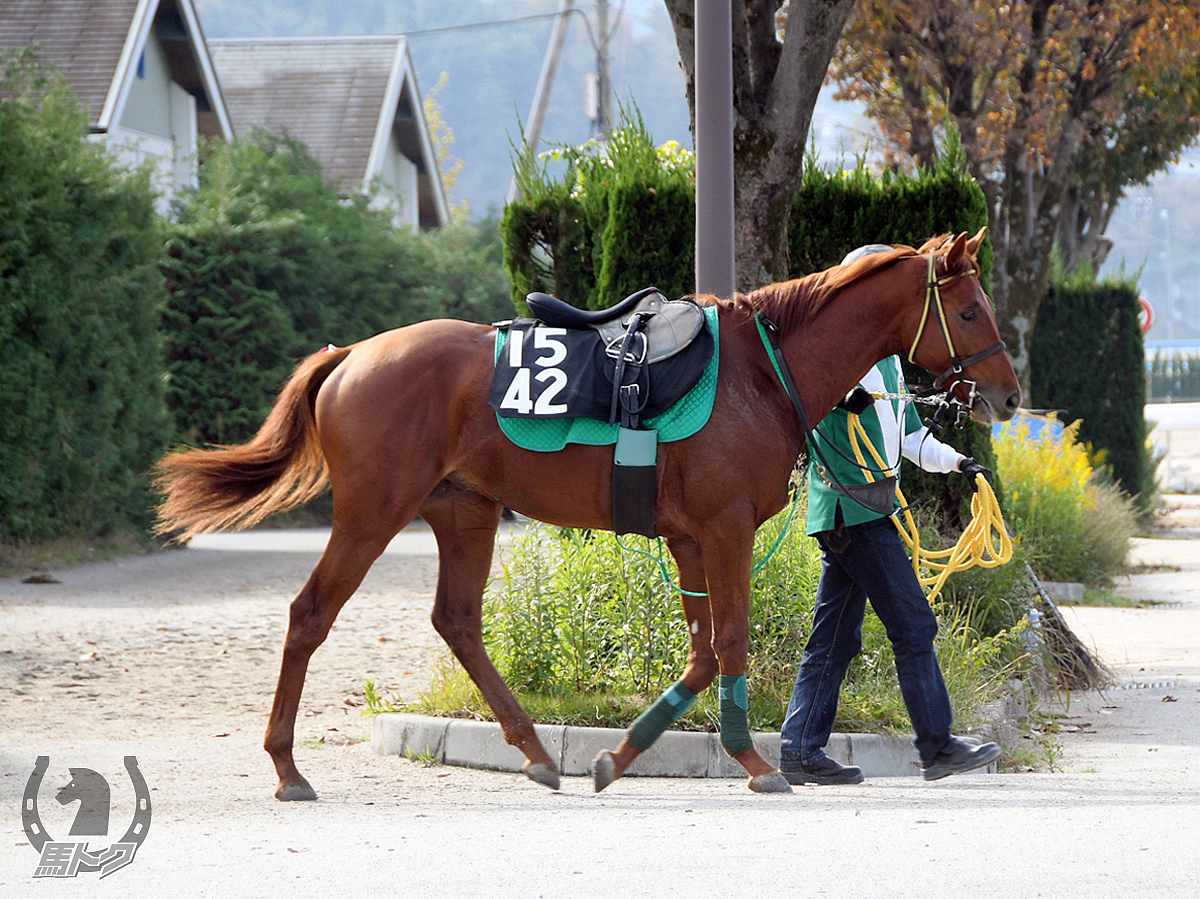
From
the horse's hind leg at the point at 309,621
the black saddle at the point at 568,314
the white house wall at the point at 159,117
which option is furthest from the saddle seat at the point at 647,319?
the white house wall at the point at 159,117

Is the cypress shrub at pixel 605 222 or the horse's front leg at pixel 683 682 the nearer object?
the horse's front leg at pixel 683 682

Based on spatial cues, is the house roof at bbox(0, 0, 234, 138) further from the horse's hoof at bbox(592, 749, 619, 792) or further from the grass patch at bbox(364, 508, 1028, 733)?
the horse's hoof at bbox(592, 749, 619, 792)

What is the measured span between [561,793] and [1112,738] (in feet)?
10.2

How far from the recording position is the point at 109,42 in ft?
75.0

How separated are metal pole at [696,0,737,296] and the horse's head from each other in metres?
1.85

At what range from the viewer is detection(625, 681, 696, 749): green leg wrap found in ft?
17.0

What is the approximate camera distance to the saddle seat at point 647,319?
17.2 feet

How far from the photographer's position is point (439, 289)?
20922 mm

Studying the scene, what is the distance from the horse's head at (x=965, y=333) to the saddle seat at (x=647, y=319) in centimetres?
90

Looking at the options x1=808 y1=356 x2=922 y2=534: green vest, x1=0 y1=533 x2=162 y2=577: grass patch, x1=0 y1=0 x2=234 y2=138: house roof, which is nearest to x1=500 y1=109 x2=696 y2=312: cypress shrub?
x1=808 y1=356 x2=922 y2=534: green vest

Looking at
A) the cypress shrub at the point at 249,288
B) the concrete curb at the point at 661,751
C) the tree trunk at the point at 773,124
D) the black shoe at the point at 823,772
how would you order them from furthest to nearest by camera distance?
the cypress shrub at the point at 249,288
the tree trunk at the point at 773,124
the concrete curb at the point at 661,751
the black shoe at the point at 823,772

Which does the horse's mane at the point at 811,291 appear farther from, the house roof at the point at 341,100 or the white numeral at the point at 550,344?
the house roof at the point at 341,100

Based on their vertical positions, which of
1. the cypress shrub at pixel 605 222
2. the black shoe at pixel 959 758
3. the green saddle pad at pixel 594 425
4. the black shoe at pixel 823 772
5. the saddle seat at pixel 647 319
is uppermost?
the cypress shrub at pixel 605 222

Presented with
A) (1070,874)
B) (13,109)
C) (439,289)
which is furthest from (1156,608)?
(439,289)
